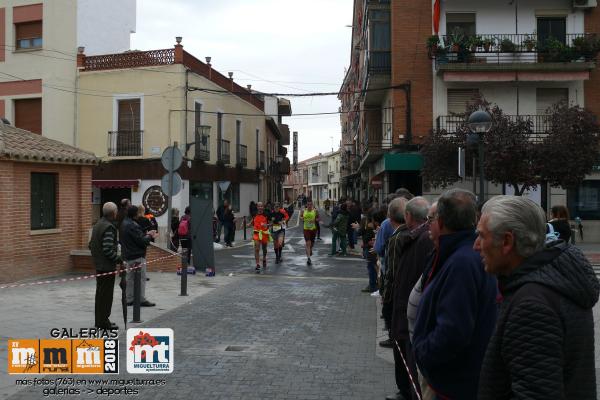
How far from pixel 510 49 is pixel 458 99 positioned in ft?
8.34

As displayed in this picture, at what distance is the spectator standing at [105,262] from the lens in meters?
7.25

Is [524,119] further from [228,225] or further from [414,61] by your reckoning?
[228,225]

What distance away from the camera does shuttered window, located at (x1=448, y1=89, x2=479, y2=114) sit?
70.7 feet

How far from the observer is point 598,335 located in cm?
743

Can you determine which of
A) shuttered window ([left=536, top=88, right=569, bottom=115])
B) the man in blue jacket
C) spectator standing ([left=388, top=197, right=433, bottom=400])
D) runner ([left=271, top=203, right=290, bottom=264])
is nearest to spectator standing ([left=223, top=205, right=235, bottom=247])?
runner ([left=271, top=203, right=290, bottom=264])

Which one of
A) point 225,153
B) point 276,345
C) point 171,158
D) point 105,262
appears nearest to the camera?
point 276,345

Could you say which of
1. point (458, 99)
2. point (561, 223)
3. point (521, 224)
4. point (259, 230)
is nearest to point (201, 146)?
point (458, 99)

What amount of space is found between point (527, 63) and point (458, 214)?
19.8 metres

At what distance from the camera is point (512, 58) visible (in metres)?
21.1

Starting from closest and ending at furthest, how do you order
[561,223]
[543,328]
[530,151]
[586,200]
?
1. [543,328]
2. [561,223]
3. [530,151]
4. [586,200]

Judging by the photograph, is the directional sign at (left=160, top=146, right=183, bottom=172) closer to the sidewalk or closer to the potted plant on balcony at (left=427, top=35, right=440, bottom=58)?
the sidewalk

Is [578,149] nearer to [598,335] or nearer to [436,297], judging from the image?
[598,335]

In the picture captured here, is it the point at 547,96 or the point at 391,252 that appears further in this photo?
the point at 547,96

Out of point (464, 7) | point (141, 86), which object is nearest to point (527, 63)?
point (464, 7)
